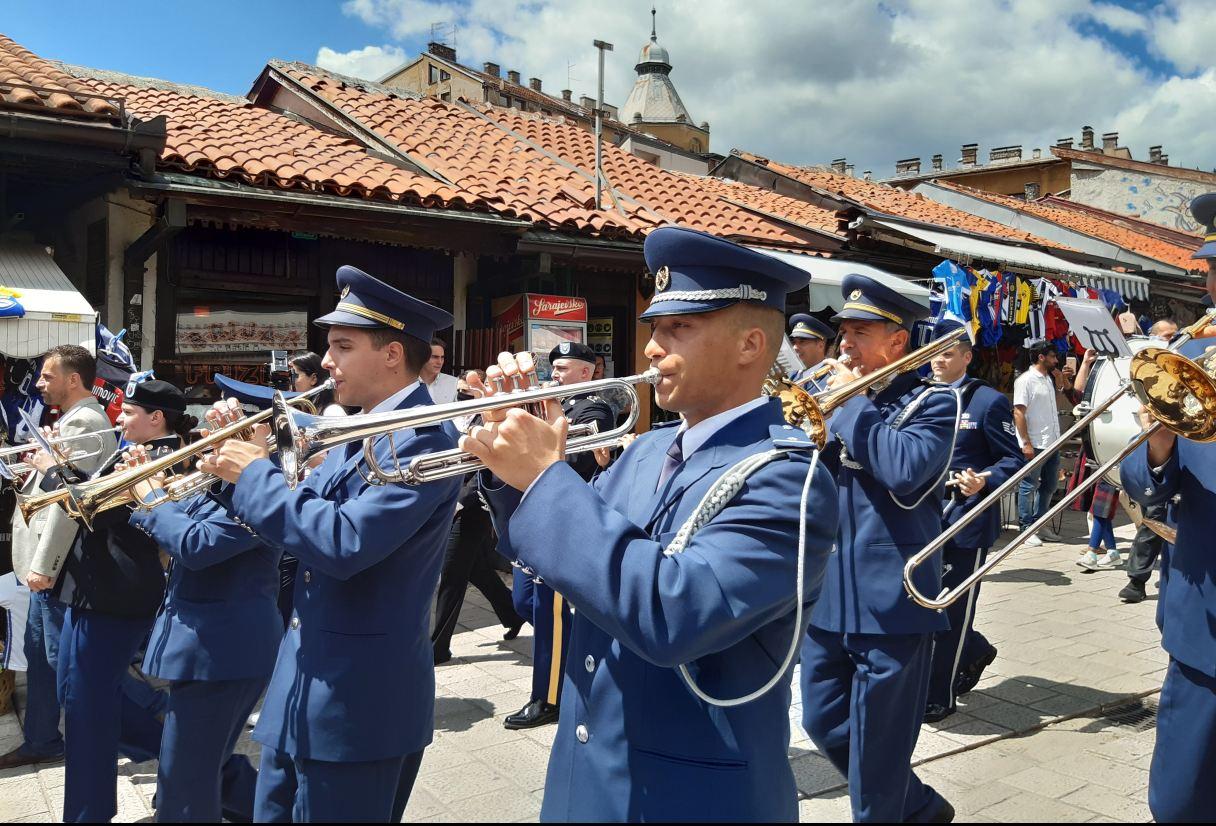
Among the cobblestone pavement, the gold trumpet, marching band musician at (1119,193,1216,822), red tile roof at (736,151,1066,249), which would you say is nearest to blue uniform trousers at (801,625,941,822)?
the cobblestone pavement

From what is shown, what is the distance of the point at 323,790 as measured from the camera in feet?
8.35

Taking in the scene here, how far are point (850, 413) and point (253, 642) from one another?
2421mm

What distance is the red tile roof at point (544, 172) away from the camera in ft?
32.0

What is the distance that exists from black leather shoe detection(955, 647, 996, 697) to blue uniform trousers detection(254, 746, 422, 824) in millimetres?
3711

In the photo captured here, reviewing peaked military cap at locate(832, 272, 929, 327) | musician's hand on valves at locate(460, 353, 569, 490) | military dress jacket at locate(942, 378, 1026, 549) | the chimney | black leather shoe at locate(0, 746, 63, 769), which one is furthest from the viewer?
the chimney

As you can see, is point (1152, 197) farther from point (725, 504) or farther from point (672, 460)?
point (725, 504)

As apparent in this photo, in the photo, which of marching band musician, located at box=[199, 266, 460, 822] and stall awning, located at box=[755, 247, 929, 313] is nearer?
marching band musician, located at box=[199, 266, 460, 822]

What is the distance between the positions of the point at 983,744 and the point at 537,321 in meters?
5.77

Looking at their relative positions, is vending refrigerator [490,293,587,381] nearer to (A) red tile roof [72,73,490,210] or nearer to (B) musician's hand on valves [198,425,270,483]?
(A) red tile roof [72,73,490,210]

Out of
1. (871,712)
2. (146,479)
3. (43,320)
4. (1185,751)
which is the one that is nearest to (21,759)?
(146,479)

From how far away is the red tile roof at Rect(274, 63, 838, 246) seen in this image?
9.75 m

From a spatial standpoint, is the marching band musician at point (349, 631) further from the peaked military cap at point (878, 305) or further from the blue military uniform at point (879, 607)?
the peaked military cap at point (878, 305)

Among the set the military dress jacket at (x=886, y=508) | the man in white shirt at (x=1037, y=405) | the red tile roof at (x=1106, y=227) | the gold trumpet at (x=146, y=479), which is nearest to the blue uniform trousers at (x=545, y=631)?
the military dress jacket at (x=886, y=508)

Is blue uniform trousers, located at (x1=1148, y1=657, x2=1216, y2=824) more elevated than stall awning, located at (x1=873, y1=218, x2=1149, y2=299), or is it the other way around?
stall awning, located at (x1=873, y1=218, x2=1149, y2=299)
